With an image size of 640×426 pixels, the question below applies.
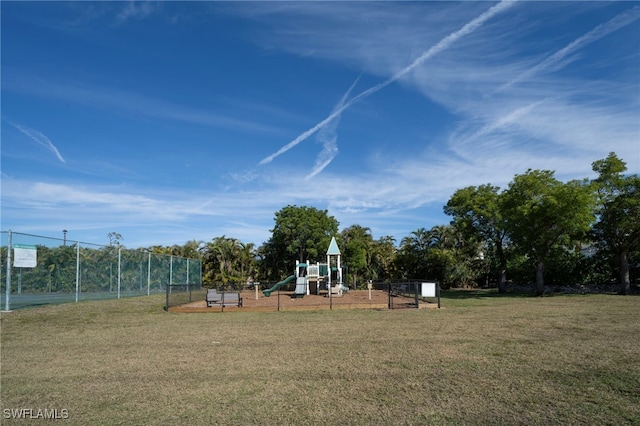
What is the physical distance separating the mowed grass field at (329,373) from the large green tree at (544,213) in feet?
46.6

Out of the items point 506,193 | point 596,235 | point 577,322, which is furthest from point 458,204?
point 577,322

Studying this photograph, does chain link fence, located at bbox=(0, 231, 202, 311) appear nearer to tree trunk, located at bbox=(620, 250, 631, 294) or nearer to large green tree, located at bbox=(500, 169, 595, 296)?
large green tree, located at bbox=(500, 169, 595, 296)

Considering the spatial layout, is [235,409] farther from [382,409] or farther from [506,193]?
[506,193]

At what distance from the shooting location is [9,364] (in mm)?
8070

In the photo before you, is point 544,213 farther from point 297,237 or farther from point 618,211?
point 297,237

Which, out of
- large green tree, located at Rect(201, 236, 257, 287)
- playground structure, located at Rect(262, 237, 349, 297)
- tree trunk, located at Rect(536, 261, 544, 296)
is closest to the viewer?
playground structure, located at Rect(262, 237, 349, 297)

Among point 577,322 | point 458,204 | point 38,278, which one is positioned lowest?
point 577,322

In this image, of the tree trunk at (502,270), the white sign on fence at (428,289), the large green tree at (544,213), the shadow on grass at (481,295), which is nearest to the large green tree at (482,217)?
the tree trunk at (502,270)

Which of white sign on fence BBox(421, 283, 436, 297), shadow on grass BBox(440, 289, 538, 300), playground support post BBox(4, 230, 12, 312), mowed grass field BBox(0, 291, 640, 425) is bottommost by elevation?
shadow on grass BBox(440, 289, 538, 300)

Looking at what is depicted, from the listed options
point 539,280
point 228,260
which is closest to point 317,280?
point 228,260

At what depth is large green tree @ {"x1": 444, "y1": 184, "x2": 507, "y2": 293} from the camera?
3322 centimetres

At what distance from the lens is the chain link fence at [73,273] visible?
15.4 m

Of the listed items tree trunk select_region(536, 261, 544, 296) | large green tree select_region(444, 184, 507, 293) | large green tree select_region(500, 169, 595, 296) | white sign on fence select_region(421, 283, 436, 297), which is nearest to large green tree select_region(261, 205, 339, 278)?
large green tree select_region(444, 184, 507, 293)

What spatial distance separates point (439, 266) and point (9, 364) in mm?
36547
